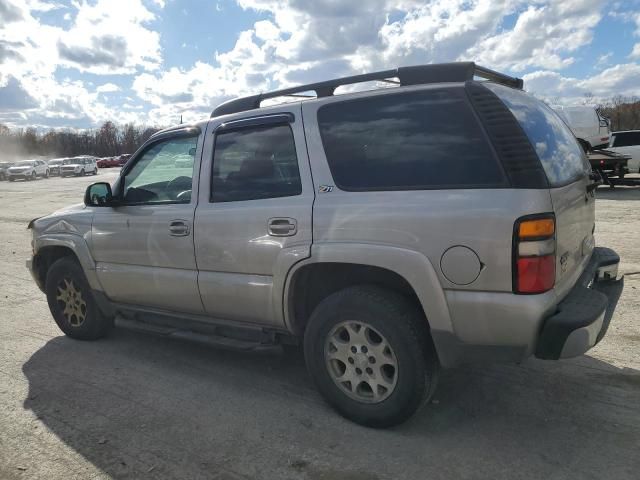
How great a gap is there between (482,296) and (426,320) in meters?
0.43

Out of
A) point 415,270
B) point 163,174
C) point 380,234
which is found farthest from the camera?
point 163,174

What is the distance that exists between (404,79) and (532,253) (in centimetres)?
128

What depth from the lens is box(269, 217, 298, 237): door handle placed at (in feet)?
10.6

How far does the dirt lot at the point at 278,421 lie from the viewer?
2768mm

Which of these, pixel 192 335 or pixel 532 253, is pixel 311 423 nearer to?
pixel 192 335

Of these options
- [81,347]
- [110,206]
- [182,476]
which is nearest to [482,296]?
[182,476]

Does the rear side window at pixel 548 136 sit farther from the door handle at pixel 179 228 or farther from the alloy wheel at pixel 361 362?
the door handle at pixel 179 228

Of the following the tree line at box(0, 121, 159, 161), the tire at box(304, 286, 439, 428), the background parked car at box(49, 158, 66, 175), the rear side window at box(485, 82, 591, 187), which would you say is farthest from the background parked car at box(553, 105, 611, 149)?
the tree line at box(0, 121, 159, 161)

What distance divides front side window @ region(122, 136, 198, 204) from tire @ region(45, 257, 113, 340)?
40.5 inches

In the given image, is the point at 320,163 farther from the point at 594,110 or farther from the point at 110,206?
the point at 594,110

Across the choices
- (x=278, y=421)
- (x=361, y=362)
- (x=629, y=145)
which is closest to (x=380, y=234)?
(x=361, y=362)

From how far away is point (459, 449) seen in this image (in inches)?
113

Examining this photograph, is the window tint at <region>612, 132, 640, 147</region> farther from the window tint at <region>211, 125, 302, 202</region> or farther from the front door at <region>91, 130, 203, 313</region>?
the front door at <region>91, 130, 203, 313</region>

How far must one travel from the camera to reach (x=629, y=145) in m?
18.3
